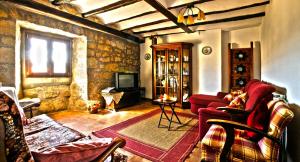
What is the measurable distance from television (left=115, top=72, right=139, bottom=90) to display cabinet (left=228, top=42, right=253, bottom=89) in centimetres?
292

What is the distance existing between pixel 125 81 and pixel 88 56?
1.32 m

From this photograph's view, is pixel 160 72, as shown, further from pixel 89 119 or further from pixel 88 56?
pixel 89 119

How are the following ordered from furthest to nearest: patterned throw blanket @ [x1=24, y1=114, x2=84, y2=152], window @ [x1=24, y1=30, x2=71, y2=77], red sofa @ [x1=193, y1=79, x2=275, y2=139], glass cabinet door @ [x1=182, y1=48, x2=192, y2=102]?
glass cabinet door @ [x1=182, y1=48, x2=192, y2=102] < window @ [x1=24, y1=30, x2=71, y2=77] < red sofa @ [x1=193, y1=79, x2=275, y2=139] < patterned throw blanket @ [x1=24, y1=114, x2=84, y2=152]

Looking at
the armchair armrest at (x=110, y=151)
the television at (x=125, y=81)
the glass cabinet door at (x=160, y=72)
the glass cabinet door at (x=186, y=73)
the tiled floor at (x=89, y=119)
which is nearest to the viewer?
the armchair armrest at (x=110, y=151)

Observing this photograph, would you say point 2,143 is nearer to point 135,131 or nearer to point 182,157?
point 182,157

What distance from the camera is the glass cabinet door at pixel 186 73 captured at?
4566 mm

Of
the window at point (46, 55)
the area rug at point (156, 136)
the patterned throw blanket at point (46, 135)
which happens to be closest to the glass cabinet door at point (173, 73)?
the area rug at point (156, 136)

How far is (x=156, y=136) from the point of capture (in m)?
2.44

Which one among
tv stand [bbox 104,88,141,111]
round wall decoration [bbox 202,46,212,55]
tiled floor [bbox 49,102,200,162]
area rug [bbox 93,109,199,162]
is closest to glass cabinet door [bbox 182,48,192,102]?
round wall decoration [bbox 202,46,212,55]

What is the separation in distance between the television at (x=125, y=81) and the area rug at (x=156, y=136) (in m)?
1.46

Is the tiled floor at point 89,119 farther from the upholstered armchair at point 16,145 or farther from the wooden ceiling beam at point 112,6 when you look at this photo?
the wooden ceiling beam at point 112,6

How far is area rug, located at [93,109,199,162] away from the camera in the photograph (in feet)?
6.38

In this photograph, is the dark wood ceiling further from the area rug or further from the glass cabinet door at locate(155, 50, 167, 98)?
the area rug

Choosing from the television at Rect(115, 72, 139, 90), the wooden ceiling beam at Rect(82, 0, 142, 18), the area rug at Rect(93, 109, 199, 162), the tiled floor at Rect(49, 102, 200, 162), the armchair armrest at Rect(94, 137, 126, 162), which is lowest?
the area rug at Rect(93, 109, 199, 162)
